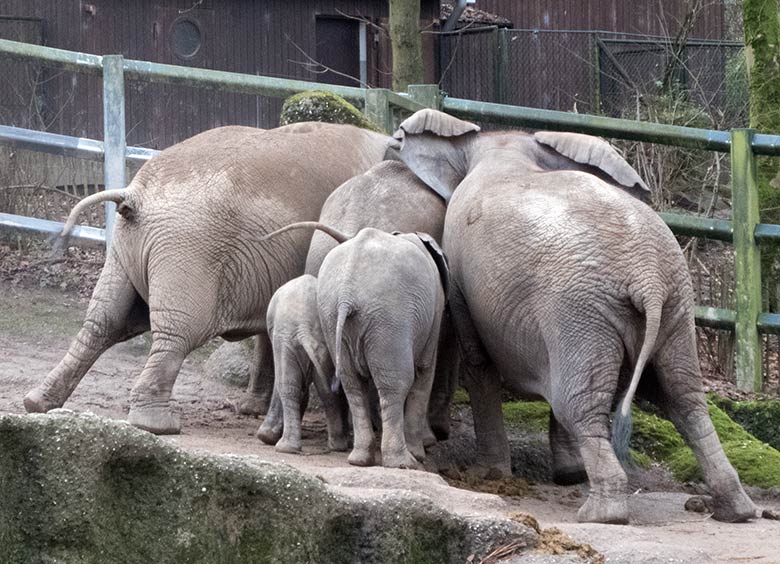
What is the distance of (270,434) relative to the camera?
22.7 feet

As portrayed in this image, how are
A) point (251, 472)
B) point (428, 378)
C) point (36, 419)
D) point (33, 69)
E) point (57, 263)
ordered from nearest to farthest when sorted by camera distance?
point (36, 419) < point (251, 472) < point (428, 378) < point (57, 263) < point (33, 69)

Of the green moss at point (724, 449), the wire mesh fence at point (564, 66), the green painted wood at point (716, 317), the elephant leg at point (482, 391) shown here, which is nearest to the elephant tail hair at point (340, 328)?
the elephant leg at point (482, 391)

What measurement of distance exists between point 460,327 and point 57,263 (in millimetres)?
4574

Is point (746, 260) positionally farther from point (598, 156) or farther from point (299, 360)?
point (299, 360)

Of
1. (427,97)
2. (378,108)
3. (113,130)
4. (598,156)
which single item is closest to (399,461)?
(598,156)

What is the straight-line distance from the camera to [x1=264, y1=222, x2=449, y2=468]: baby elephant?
6.24 metres

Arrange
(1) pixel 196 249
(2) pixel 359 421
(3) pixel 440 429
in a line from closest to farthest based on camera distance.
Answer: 1. (2) pixel 359 421
2. (1) pixel 196 249
3. (3) pixel 440 429

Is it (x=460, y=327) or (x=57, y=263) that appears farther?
(x=57, y=263)

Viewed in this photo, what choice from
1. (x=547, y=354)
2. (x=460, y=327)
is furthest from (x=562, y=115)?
(x=547, y=354)

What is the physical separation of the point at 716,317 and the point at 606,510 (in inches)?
128

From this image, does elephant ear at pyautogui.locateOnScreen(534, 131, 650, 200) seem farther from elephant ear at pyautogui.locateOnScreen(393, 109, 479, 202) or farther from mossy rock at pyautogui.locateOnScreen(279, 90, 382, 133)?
mossy rock at pyautogui.locateOnScreen(279, 90, 382, 133)

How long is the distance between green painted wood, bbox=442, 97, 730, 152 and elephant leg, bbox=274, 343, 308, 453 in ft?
8.82

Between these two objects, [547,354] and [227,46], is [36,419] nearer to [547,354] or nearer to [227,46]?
[547,354]

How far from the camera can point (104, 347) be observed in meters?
7.51
